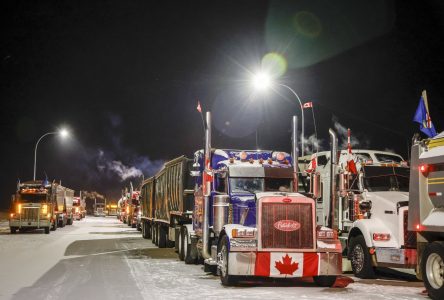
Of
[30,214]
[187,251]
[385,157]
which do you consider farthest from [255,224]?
[30,214]

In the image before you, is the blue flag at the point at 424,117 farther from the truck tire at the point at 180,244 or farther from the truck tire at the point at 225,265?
the truck tire at the point at 180,244

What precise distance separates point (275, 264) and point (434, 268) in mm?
3026

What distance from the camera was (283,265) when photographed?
39.3 ft

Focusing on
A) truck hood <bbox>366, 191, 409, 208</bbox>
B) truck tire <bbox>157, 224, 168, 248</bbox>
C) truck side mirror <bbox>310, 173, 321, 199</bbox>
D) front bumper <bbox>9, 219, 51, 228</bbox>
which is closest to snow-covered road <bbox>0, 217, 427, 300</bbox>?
truck hood <bbox>366, 191, 409, 208</bbox>

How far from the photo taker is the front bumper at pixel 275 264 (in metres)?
11.9

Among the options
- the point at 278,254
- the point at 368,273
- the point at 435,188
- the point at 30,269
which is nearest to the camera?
the point at 435,188

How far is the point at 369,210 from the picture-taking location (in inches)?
570

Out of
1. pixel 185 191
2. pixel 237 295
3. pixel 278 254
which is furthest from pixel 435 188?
pixel 185 191

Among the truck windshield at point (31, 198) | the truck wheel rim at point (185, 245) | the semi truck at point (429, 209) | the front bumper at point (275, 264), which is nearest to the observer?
the semi truck at point (429, 209)

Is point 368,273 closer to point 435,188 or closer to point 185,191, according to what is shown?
point 435,188

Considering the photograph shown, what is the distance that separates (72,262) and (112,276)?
13.4 ft

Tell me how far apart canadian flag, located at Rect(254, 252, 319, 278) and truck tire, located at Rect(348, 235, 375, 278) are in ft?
7.52

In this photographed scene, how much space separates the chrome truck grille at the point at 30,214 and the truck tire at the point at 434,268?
96.5 ft

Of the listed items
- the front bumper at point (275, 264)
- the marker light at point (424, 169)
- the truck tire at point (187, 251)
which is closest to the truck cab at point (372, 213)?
the front bumper at point (275, 264)
